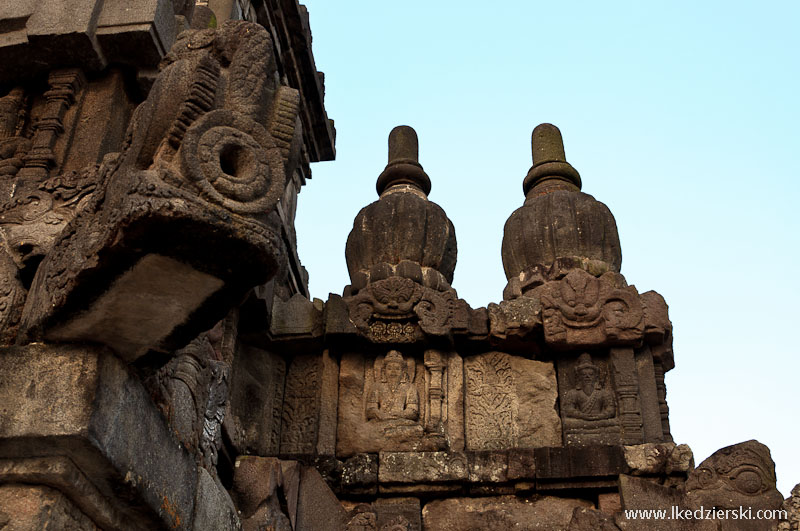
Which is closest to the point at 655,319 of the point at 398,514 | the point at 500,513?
the point at 500,513

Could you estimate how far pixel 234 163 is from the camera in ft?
9.58

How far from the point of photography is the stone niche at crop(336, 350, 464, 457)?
22.0 feet

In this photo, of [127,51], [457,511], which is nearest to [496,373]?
[457,511]

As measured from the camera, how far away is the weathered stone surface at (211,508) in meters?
3.68

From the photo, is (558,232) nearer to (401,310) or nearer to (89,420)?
(401,310)

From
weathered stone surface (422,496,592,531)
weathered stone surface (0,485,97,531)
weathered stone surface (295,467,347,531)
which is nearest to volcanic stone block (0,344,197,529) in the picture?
weathered stone surface (0,485,97,531)

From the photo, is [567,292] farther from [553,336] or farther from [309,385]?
[309,385]

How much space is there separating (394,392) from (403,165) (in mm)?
2603

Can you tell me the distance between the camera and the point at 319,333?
712cm

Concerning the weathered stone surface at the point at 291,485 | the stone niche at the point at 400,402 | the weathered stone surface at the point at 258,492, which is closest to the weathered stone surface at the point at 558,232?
the stone niche at the point at 400,402

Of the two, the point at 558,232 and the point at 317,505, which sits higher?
the point at 558,232

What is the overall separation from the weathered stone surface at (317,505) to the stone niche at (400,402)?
64 cm

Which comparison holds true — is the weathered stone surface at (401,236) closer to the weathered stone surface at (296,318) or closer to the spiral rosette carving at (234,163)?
the weathered stone surface at (296,318)

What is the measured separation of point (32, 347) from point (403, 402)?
A: 4.17 meters
